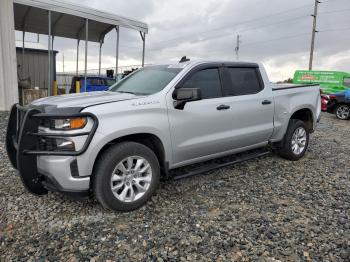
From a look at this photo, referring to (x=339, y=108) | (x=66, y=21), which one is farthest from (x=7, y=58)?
(x=339, y=108)

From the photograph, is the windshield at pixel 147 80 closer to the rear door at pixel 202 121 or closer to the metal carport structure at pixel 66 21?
the rear door at pixel 202 121

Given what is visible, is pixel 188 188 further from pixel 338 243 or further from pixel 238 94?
pixel 338 243

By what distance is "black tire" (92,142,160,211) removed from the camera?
3.15 m

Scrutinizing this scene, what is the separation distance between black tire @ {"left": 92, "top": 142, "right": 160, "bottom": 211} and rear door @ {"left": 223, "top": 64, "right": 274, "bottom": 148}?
161 cm

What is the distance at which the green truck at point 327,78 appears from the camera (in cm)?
1726

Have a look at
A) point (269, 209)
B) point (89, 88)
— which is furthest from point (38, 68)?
point (269, 209)

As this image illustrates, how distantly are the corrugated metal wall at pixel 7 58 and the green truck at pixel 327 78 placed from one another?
15.0 metres

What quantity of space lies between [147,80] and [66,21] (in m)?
10.8

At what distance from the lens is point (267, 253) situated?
2.76 meters

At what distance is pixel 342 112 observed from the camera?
12664mm

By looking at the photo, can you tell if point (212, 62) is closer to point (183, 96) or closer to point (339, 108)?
point (183, 96)

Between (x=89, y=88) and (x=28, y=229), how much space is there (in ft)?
38.0

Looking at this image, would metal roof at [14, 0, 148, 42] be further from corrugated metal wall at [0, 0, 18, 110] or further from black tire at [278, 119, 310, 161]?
black tire at [278, 119, 310, 161]

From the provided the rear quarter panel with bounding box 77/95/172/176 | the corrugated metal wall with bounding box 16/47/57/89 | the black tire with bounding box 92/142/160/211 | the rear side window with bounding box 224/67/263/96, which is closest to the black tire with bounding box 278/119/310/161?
the rear side window with bounding box 224/67/263/96
